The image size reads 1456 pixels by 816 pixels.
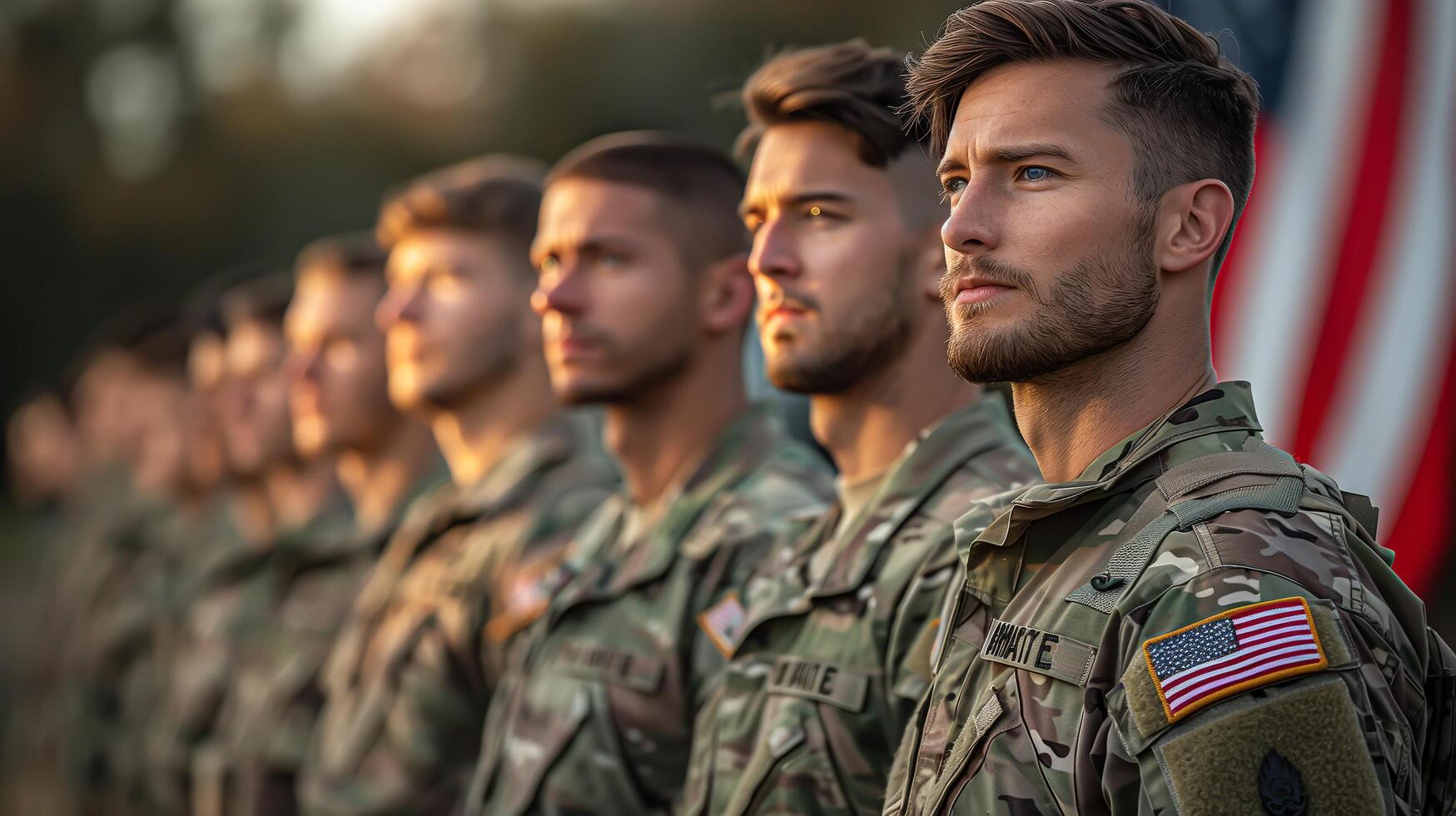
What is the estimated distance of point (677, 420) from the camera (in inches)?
208

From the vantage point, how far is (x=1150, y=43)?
2.83m

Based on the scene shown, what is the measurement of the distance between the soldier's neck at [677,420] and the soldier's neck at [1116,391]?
94.6 inches

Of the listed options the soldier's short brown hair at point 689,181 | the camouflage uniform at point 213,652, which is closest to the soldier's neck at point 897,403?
the soldier's short brown hair at point 689,181

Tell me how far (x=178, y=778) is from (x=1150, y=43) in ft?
24.7

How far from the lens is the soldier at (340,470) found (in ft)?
24.5

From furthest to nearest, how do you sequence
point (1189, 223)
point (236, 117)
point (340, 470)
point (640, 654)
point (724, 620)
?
point (236, 117) → point (340, 470) → point (640, 654) → point (724, 620) → point (1189, 223)

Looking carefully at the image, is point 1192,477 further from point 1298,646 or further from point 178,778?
point 178,778

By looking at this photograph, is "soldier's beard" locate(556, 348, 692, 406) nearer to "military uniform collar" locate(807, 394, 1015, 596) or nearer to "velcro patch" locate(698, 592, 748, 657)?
"velcro patch" locate(698, 592, 748, 657)

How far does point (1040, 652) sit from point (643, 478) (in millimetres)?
2852

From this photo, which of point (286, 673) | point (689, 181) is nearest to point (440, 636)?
point (689, 181)

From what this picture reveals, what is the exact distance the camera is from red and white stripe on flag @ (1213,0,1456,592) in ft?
20.3

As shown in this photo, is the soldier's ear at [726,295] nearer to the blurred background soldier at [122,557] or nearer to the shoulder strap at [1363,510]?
the shoulder strap at [1363,510]

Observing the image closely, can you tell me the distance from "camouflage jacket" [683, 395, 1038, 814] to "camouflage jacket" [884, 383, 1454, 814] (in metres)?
0.68

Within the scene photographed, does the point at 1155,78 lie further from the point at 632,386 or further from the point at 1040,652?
the point at 632,386
